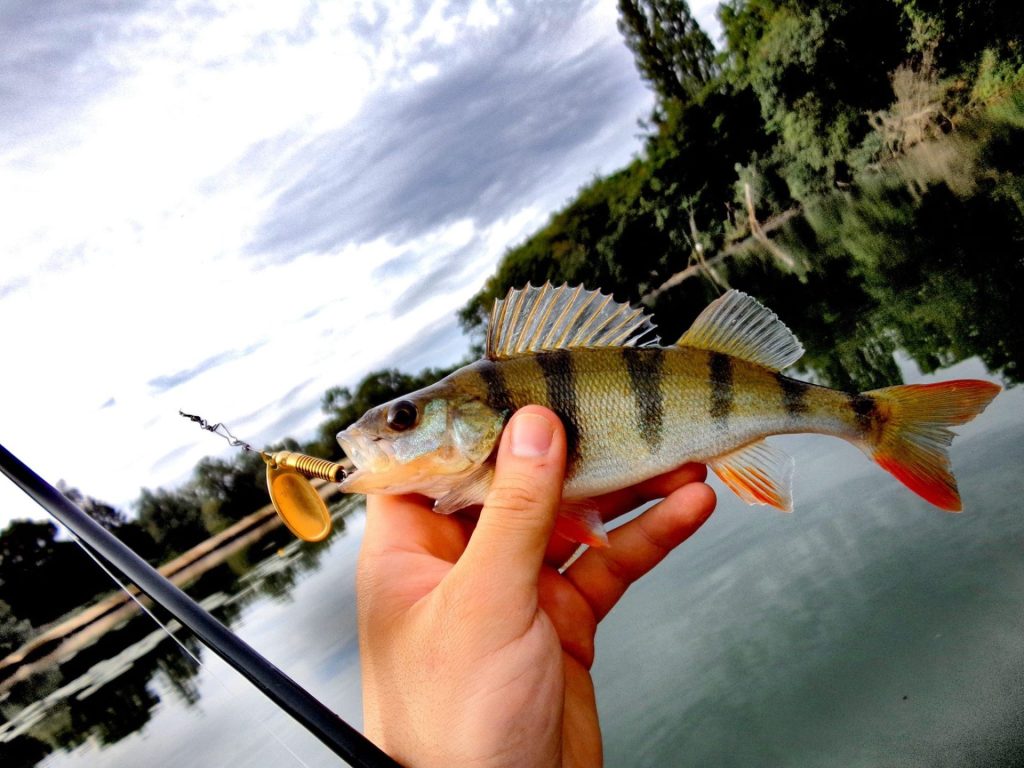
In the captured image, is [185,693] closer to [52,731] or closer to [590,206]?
[52,731]

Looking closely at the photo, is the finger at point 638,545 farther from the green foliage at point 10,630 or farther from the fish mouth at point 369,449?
the green foliage at point 10,630

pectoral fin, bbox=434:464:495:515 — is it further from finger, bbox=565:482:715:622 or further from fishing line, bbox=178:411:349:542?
finger, bbox=565:482:715:622

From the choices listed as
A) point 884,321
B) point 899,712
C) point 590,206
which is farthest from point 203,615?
point 590,206

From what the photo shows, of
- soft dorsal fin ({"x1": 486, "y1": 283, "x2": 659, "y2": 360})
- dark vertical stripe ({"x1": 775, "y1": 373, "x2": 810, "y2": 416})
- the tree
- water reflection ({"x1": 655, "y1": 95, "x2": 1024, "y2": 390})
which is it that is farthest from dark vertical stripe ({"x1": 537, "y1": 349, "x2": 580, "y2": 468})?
the tree

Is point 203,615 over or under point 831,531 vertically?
over

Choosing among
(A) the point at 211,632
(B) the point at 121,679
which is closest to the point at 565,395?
(A) the point at 211,632

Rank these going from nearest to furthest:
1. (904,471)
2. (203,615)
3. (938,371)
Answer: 1. (203,615)
2. (904,471)
3. (938,371)
